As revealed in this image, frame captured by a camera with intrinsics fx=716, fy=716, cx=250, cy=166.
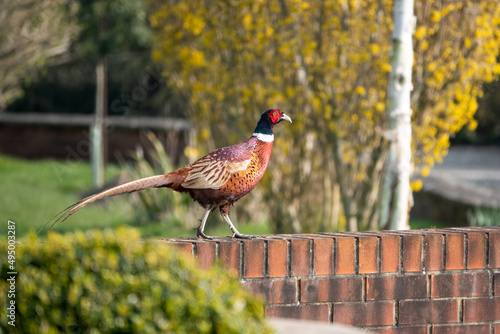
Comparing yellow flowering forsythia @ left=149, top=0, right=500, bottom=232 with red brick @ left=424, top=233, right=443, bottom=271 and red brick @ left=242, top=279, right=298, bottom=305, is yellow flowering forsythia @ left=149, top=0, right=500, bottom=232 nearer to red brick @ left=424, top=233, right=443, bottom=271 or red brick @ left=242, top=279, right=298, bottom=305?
red brick @ left=424, top=233, right=443, bottom=271

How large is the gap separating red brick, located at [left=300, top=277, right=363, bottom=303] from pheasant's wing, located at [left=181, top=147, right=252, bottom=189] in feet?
1.83

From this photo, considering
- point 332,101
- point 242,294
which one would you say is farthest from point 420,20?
point 242,294

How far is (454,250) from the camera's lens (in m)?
3.03

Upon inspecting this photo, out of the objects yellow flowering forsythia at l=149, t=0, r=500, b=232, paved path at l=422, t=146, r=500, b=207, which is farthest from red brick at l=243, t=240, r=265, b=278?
paved path at l=422, t=146, r=500, b=207

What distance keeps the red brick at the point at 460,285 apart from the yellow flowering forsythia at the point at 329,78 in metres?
2.64

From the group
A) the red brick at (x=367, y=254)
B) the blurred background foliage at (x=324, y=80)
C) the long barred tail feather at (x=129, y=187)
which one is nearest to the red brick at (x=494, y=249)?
the red brick at (x=367, y=254)

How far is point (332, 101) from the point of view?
6156 millimetres

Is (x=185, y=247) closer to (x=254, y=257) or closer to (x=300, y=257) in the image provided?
(x=254, y=257)

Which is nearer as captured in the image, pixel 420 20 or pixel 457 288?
pixel 457 288

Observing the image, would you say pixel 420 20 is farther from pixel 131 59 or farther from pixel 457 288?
pixel 131 59

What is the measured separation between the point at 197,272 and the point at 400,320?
1360mm

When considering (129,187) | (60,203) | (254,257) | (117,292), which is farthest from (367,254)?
(60,203)

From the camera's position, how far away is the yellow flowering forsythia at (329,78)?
235 inches

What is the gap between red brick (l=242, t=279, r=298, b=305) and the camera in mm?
2859
